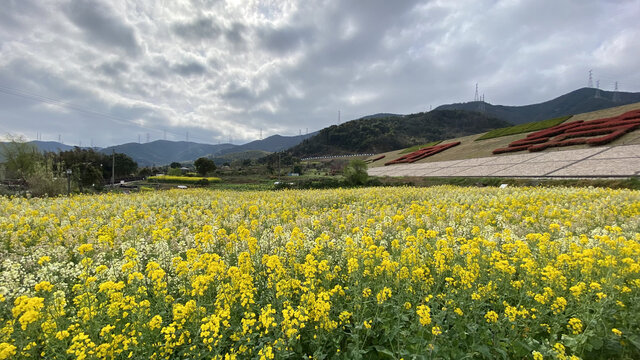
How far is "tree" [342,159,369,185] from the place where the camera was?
3259 centimetres

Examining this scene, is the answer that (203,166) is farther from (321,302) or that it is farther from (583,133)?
(583,133)

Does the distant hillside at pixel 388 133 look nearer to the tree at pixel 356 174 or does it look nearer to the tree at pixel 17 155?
the tree at pixel 356 174

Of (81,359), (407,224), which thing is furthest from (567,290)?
(81,359)

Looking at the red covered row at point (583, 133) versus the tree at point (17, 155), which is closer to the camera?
the red covered row at point (583, 133)

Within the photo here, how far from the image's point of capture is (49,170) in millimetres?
27453

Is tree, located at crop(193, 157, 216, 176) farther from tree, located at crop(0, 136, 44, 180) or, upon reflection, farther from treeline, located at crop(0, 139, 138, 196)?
tree, located at crop(0, 136, 44, 180)

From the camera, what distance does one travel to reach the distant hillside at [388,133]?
136 metres

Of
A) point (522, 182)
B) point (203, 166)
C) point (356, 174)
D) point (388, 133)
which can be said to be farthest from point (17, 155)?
point (388, 133)

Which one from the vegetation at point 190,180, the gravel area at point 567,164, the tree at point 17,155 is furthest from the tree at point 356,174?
the tree at point 17,155

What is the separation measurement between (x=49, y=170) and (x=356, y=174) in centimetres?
3371

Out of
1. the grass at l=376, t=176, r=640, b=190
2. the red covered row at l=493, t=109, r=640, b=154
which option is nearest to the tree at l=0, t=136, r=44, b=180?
the grass at l=376, t=176, r=640, b=190

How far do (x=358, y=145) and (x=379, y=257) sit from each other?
450 ft

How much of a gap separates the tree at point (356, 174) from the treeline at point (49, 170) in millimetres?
27624

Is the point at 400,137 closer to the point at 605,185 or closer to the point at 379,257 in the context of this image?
the point at 605,185
